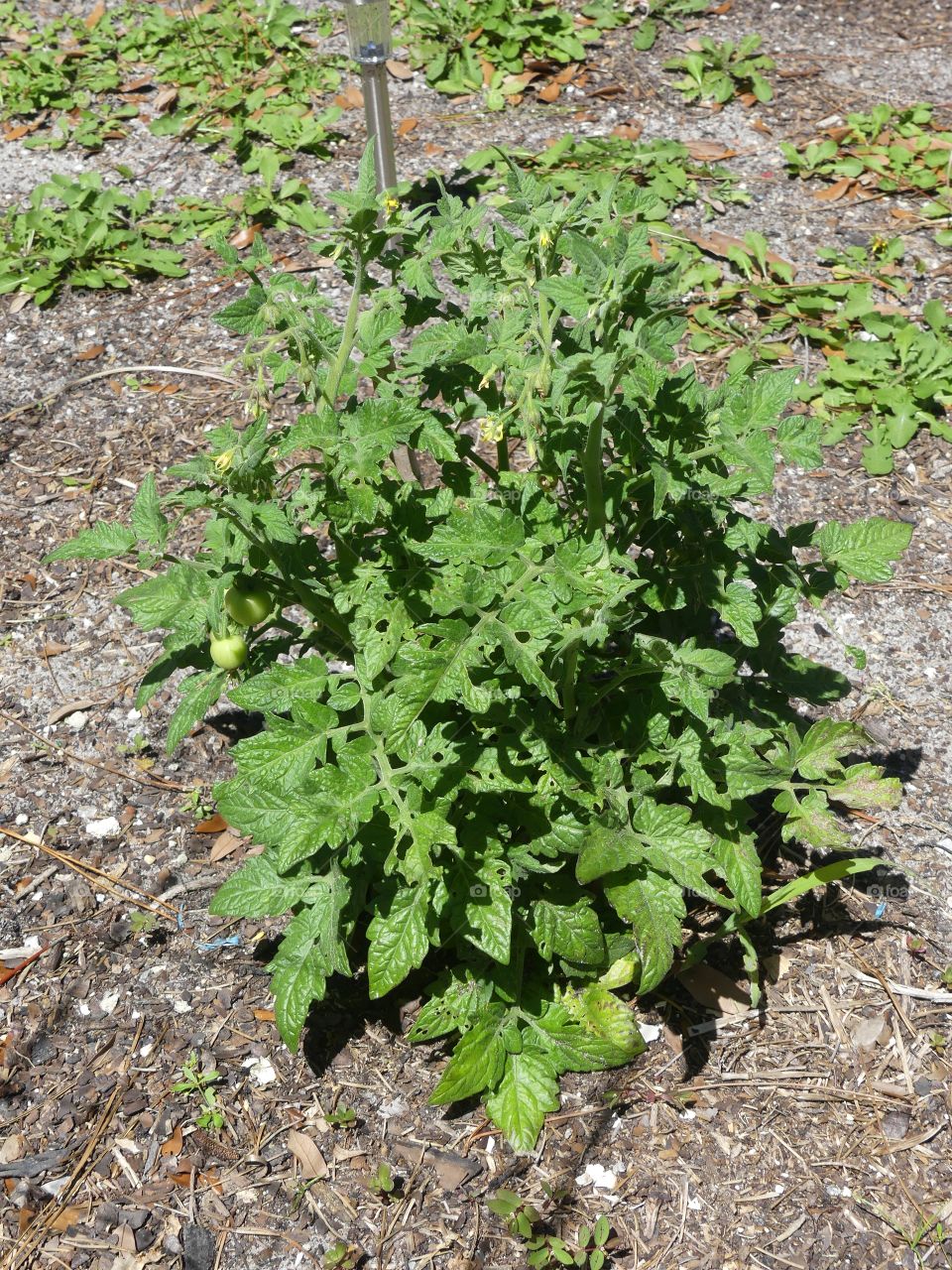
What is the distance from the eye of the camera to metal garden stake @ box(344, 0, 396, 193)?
3.40 meters

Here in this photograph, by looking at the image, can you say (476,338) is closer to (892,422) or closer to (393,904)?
(393,904)

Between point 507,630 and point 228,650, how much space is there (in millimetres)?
592

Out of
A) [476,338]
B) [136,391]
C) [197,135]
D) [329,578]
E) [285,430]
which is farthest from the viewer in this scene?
[197,135]

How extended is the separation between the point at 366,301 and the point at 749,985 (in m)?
2.63

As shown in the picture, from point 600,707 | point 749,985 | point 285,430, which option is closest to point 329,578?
point 285,430

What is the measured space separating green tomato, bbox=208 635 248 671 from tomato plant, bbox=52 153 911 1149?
2.1 inches

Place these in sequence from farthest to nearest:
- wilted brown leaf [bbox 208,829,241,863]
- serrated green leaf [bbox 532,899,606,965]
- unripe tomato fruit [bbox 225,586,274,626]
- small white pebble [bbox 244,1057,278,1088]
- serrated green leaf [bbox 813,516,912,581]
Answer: wilted brown leaf [bbox 208,829,241,863]
small white pebble [bbox 244,1057,278,1088]
serrated green leaf [bbox 813,516,912,581]
serrated green leaf [bbox 532,899,606,965]
unripe tomato fruit [bbox 225,586,274,626]

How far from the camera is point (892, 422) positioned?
12.3ft

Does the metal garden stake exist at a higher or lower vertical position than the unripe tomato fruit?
higher

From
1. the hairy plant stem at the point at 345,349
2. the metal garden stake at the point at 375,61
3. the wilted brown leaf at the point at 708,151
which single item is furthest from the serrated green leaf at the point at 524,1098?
the wilted brown leaf at the point at 708,151

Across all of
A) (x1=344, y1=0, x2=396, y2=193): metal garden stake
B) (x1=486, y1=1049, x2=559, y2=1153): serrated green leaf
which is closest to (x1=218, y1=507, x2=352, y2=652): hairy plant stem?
(x1=486, y1=1049, x2=559, y2=1153): serrated green leaf

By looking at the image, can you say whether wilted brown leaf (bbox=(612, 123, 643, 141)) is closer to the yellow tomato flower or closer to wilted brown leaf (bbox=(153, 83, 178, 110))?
wilted brown leaf (bbox=(153, 83, 178, 110))

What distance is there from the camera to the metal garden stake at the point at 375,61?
340cm

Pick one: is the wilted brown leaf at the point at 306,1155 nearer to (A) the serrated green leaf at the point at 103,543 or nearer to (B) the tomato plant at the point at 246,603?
(B) the tomato plant at the point at 246,603
